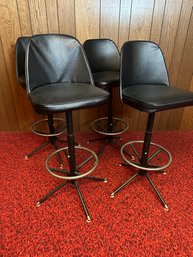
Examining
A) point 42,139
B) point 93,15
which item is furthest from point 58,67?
point 42,139

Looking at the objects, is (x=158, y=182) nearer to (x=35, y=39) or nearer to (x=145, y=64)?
(x=145, y=64)

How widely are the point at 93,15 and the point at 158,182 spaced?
1.68 meters

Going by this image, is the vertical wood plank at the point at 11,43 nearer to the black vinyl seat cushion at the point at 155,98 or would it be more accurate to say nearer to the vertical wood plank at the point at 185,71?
the black vinyl seat cushion at the point at 155,98

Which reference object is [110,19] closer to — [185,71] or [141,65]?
[141,65]

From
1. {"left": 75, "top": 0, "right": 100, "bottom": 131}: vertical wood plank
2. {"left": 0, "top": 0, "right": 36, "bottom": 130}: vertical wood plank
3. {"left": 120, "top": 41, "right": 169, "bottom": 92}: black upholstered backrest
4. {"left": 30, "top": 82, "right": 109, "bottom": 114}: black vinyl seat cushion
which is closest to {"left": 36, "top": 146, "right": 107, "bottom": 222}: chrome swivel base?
{"left": 30, "top": 82, "right": 109, "bottom": 114}: black vinyl seat cushion

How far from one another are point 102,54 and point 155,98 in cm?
89

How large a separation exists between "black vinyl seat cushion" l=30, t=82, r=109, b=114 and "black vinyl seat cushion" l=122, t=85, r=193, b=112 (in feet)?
0.69

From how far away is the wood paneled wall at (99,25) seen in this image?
1776 mm

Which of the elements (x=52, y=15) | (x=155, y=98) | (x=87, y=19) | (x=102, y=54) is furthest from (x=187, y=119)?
(x=52, y=15)

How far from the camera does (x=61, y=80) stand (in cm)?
135

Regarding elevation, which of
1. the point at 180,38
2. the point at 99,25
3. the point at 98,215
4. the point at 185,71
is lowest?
the point at 98,215

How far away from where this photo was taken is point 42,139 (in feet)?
6.95

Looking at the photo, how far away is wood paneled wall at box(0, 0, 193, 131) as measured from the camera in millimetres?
1776

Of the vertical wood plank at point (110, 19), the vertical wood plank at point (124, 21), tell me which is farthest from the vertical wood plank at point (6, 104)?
the vertical wood plank at point (124, 21)
